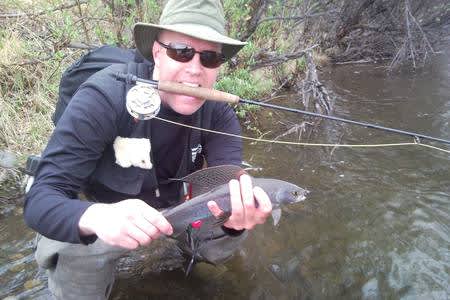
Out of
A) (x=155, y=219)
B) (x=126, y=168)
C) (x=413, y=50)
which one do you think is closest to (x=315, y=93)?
(x=126, y=168)

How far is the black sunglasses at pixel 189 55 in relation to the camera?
2.47 meters

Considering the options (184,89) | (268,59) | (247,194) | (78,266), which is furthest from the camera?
(268,59)

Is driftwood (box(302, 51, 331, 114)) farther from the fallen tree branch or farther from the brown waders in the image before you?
the brown waders

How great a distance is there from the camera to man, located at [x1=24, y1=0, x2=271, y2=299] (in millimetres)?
1998

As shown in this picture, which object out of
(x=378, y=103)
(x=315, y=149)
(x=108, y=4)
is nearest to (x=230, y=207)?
(x=315, y=149)

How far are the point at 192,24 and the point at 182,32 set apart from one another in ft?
0.62

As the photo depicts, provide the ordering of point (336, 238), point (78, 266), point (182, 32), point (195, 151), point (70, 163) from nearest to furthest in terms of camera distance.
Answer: point (70, 163), point (182, 32), point (78, 266), point (195, 151), point (336, 238)

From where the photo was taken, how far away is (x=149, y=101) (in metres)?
2.41

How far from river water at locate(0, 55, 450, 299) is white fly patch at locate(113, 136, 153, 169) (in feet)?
4.13

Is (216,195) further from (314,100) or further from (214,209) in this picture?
(314,100)

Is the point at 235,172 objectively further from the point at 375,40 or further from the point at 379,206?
the point at 375,40

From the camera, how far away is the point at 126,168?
2635mm

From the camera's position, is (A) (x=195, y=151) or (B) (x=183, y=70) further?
(A) (x=195, y=151)

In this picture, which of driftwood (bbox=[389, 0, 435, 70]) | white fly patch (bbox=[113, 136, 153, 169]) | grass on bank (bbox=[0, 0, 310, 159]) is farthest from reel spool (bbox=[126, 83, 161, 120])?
driftwood (bbox=[389, 0, 435, 70])
